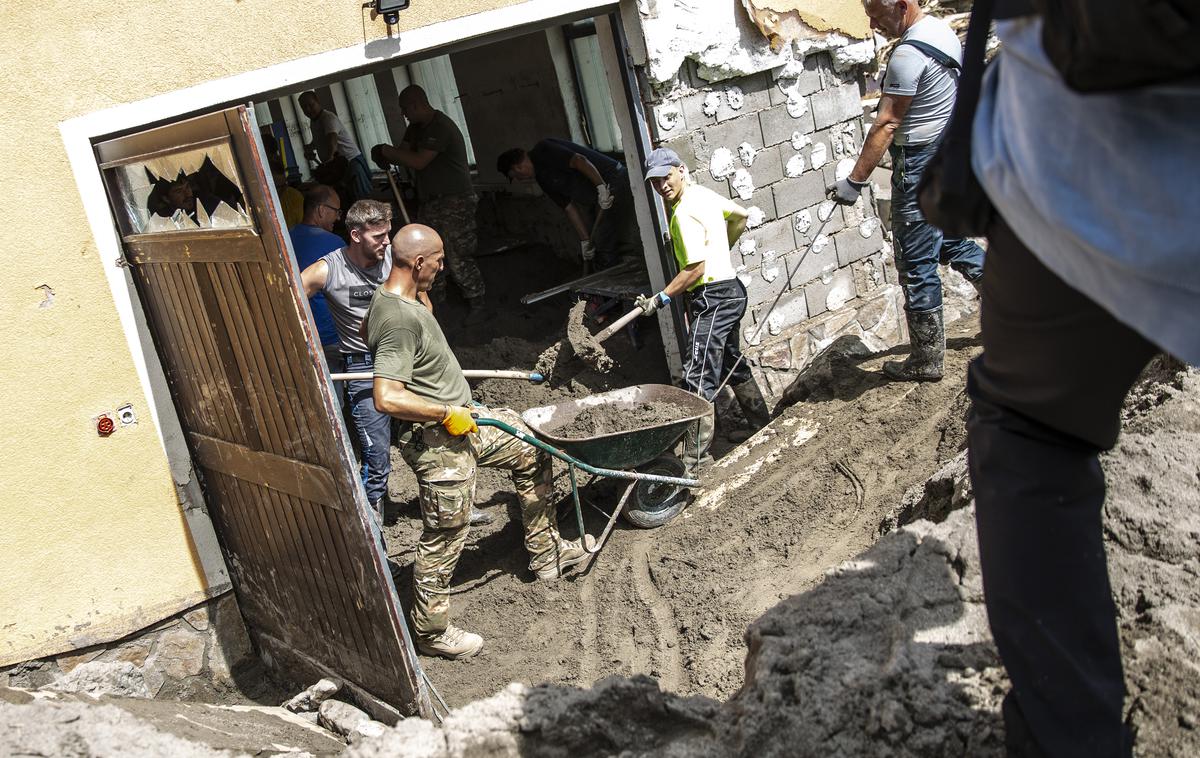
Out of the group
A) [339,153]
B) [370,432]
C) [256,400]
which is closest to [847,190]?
[370,432]

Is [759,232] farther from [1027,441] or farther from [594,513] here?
[1027,441]

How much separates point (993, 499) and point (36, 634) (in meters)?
4.67

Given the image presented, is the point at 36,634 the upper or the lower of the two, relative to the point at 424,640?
upper

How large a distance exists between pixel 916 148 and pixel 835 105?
4.47 feet

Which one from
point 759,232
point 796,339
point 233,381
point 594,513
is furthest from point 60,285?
point 796,339

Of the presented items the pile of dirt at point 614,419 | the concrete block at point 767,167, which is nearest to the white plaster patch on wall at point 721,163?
the concrete block at point 767,167

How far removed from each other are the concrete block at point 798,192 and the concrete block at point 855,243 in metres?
0.37

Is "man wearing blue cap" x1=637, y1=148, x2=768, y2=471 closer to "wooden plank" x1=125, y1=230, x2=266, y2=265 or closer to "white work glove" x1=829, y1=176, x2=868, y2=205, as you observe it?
"white work glove" x1=829, y1=176, x2=868, y2=205

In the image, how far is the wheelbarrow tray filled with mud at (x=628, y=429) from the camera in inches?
209

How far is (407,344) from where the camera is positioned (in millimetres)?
4598

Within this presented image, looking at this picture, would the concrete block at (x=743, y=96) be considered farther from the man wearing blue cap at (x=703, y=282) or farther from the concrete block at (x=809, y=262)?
the concrete block at (x=809, y=262)

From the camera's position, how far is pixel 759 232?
655cm

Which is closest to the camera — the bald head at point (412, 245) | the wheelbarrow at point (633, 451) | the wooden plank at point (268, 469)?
the wooden plank at point (268, 469)

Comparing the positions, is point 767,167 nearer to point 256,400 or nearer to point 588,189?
point 588,189
